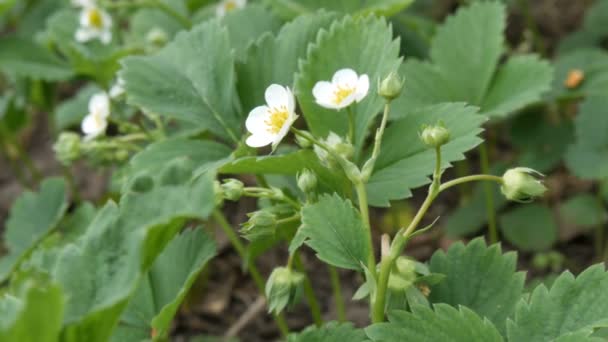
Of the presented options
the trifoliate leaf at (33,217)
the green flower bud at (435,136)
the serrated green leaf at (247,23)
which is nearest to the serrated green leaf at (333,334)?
the green flower bud at (435,136)

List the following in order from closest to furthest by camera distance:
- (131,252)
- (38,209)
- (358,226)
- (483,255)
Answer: (131,252) < (358,226) < (483,255) < (38,209)

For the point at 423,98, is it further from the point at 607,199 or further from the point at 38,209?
the point at 38,209

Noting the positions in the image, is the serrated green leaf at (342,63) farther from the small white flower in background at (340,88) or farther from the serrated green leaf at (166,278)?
the serrated green leaf at (166,278)

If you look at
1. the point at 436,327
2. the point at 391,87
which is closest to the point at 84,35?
the point at 391,87

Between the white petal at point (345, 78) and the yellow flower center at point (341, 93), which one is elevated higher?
the white petal at point (345, 78)

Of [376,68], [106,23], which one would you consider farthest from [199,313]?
[376,68]

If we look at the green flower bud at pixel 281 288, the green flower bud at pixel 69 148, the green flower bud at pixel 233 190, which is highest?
the green flower bud at pixel 233 190

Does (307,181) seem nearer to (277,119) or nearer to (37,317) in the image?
(277,119)
